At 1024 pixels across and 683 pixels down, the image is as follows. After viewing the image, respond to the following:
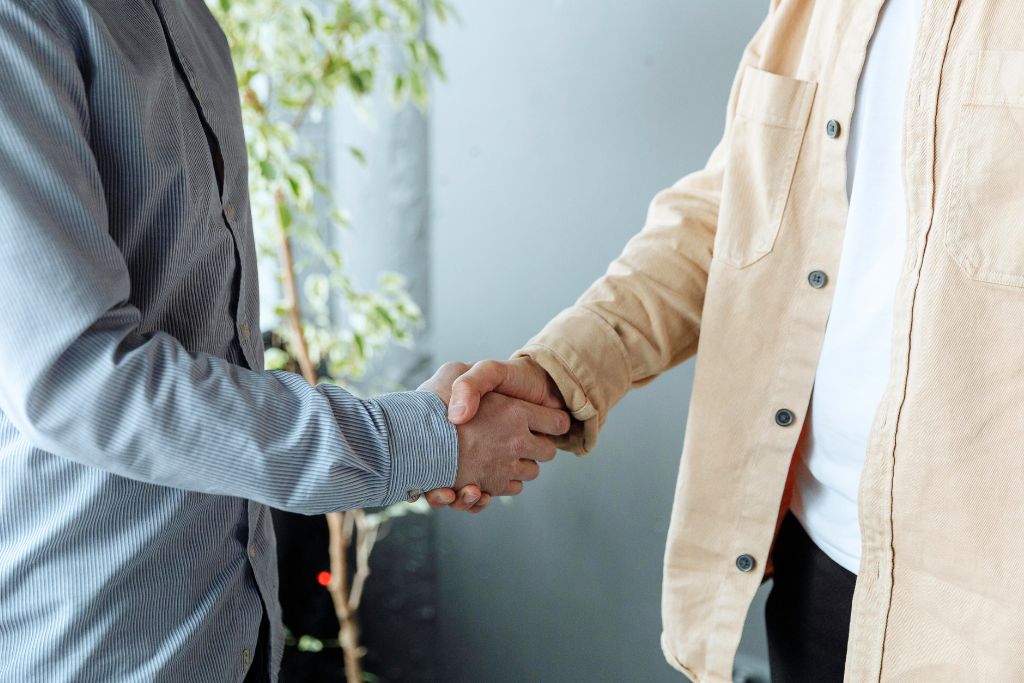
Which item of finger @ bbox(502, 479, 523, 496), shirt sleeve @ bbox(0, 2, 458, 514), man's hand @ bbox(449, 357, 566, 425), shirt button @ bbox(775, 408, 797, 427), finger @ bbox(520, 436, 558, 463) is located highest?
shirt sleeve @ bbox(0, 2, 458, 514)

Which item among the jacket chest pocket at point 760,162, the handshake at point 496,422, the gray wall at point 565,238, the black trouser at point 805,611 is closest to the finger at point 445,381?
the handshake at point 496,422

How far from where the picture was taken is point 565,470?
2.08 m

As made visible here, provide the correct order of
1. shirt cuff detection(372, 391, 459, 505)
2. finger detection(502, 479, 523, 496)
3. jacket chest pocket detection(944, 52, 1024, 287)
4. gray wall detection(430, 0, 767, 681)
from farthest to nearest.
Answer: gray wall detection(430, 0, 767, 681) < finger detection(502, 479, 523, 496) < shirt cuff detection(372, 391, 459, 505) < jacket chest pocket detection(944, 52, 1024, 287)

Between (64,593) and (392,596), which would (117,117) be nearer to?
(64,593)

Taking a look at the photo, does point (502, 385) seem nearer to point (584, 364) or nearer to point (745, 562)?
point (584, 364)

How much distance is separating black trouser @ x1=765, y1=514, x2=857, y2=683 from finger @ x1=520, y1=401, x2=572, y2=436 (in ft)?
1.12

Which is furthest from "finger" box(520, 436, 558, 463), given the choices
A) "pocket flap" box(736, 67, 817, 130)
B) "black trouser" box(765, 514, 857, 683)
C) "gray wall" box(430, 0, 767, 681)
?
"gray wall" box(430, 0, 767, 681)

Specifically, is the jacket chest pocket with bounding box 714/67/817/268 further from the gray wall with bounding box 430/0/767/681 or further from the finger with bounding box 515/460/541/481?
the gray wall with bounding box 430/0/767/681

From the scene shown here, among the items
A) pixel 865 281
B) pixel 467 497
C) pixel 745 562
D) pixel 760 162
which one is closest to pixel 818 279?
pixel 865 281

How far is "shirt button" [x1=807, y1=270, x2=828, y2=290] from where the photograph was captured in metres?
1.04

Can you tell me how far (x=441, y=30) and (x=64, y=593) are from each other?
154cm

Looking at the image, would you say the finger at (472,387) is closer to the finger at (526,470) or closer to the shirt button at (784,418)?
the finger at (526,470)

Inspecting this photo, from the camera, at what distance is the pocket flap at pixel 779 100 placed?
1.07 metres

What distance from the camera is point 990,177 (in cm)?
87
